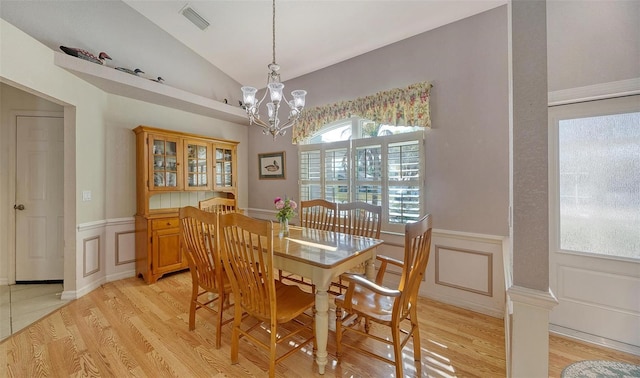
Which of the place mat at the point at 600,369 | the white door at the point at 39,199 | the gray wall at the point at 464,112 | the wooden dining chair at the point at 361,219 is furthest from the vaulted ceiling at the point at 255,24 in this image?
the place mat at the point at 600,369

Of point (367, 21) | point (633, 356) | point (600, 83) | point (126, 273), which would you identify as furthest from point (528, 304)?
point (126, 273)

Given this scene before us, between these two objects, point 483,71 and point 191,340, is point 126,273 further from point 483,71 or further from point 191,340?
point 483,71

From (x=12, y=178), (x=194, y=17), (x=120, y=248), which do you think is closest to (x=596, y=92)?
(x=194, y=17)

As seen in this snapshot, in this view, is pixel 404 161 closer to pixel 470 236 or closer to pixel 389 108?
pixel 389 108

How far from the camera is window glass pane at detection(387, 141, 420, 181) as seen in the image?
271cm

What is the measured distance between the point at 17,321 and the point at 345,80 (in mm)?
4071

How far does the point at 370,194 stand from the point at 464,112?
1.29 metres

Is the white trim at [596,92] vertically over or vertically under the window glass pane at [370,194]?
over

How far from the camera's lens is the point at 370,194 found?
3.05 meters

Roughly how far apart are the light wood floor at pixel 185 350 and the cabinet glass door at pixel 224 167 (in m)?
1.97

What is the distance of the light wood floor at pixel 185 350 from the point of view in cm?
165

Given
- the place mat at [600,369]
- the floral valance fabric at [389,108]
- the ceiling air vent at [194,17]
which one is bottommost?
the place mat at [600,369]

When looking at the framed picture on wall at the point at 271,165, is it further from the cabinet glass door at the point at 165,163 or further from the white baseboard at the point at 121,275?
the white baseboard at the point at 121,275

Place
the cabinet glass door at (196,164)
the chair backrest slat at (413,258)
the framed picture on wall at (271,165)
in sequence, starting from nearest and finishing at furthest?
the chair backrest slat at (413,258)
the cabinet glass door at (196,164)
the framed picture on wall at (271,165)
